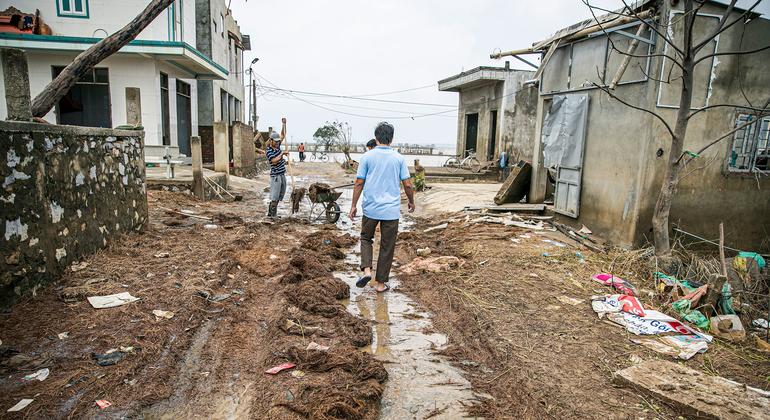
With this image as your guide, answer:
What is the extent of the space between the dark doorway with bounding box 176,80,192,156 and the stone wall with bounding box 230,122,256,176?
1.77 m

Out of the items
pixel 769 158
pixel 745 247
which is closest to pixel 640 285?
pixel 745 247

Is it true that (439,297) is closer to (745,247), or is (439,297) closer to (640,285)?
(640,285)

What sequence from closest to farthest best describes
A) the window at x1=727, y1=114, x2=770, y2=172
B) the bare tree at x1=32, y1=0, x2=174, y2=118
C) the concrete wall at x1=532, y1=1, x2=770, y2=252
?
the bare tree at x1=32, y1=0, x2=174, y2=118
the concrete wall at x1=532, y1=1, x2=770, y2=252
the window at x1=727, y1=114, x2=770, y2=172

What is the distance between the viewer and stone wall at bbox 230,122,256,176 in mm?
18469

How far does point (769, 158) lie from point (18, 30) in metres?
19.6

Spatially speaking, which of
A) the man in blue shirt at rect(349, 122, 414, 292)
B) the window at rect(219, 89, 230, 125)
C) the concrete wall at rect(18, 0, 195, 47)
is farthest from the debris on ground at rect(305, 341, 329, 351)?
the window at rect(219, 89, 230, 125)

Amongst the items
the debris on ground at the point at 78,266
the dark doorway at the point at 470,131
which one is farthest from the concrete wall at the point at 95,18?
the dark doorway at the point at 470,131

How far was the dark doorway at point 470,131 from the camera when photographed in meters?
25.9

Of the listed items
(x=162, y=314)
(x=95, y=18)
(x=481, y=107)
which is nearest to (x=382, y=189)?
(x=162, y=314)

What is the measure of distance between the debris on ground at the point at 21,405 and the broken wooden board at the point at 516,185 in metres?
9.48

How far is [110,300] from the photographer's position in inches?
170

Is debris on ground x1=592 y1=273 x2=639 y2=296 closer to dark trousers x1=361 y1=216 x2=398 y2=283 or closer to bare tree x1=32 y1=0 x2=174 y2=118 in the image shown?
dark trousers x1=361 y1=216 x2=398 y2=283

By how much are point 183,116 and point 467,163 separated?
46.1 feet

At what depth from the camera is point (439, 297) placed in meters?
5.14
